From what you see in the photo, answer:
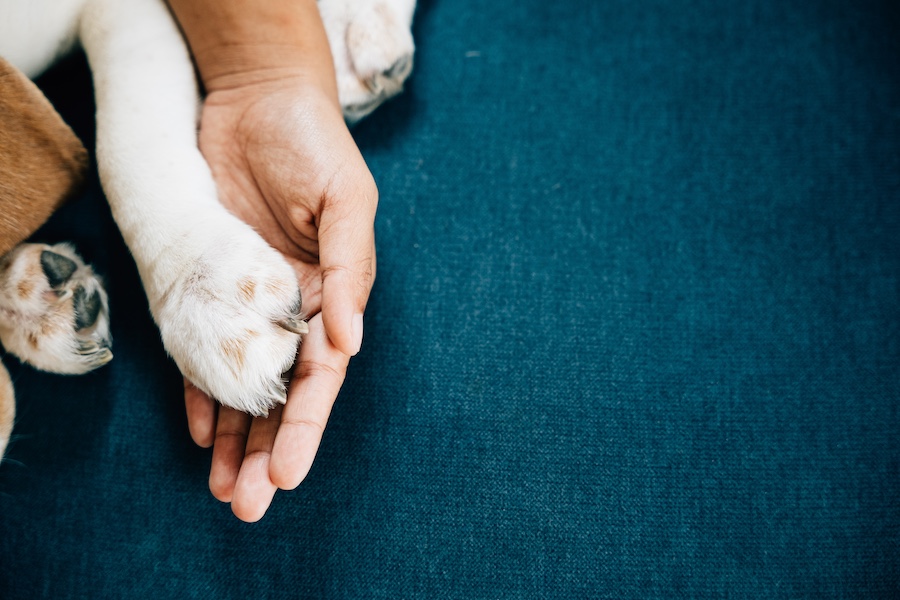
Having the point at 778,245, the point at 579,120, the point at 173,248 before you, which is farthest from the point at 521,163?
the point at 173,248

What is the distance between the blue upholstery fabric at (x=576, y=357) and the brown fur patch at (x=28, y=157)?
0.48ft

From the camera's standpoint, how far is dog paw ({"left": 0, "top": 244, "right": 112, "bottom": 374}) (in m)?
0.78

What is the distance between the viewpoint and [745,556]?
830 mm

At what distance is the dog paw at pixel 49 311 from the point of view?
78cm

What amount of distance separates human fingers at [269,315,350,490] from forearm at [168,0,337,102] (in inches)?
15.8

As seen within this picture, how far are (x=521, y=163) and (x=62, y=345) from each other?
0.74 m

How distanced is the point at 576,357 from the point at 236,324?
19.8 inches

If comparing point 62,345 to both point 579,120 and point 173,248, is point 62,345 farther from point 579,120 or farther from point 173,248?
point 579,120

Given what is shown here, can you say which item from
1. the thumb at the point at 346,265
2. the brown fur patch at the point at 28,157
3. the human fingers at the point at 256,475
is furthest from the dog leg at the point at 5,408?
the thumb at the point at 346,265

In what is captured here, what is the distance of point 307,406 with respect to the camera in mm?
708

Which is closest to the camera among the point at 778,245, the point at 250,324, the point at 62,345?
the point at 250,324

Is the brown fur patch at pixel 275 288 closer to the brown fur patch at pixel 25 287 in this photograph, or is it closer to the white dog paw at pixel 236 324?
the white dog paw at pixel 236 324

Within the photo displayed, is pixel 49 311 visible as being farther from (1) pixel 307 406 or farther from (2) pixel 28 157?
(1) pixel 307 406

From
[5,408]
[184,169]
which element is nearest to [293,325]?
→ [184,169]
